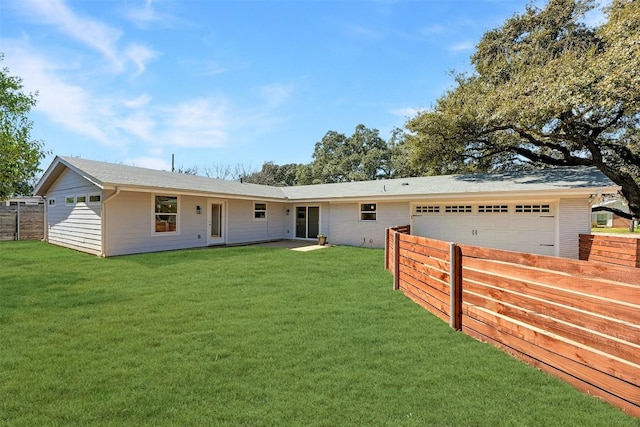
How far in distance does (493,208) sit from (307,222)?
8394mm

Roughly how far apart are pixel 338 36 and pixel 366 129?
929 inches

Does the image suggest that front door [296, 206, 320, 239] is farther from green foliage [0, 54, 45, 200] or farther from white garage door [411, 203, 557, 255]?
green foliage [0, 54, 45, 200]

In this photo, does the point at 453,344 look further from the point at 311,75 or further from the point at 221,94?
the point at 221,94

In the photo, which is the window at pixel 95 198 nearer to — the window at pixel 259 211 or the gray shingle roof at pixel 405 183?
the gray shingle roof at pixel 405 183

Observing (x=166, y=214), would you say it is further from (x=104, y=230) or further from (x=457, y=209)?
(x=457, y=209)

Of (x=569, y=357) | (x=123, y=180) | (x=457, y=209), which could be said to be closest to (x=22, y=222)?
(x=123, y=180)

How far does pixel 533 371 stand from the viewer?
3.08m

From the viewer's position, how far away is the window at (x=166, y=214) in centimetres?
1189

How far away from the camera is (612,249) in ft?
29.8

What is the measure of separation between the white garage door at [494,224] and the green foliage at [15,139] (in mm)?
14576

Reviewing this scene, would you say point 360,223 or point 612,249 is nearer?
point 612,249

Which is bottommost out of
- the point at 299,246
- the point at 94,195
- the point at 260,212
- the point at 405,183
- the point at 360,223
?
the point at 299,246

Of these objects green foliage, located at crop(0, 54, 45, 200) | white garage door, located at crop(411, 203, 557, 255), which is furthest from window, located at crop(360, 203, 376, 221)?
green foliage, located at crop(0, 54, 45, 200)

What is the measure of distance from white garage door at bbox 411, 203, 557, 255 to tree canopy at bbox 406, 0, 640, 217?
9.72 feet
